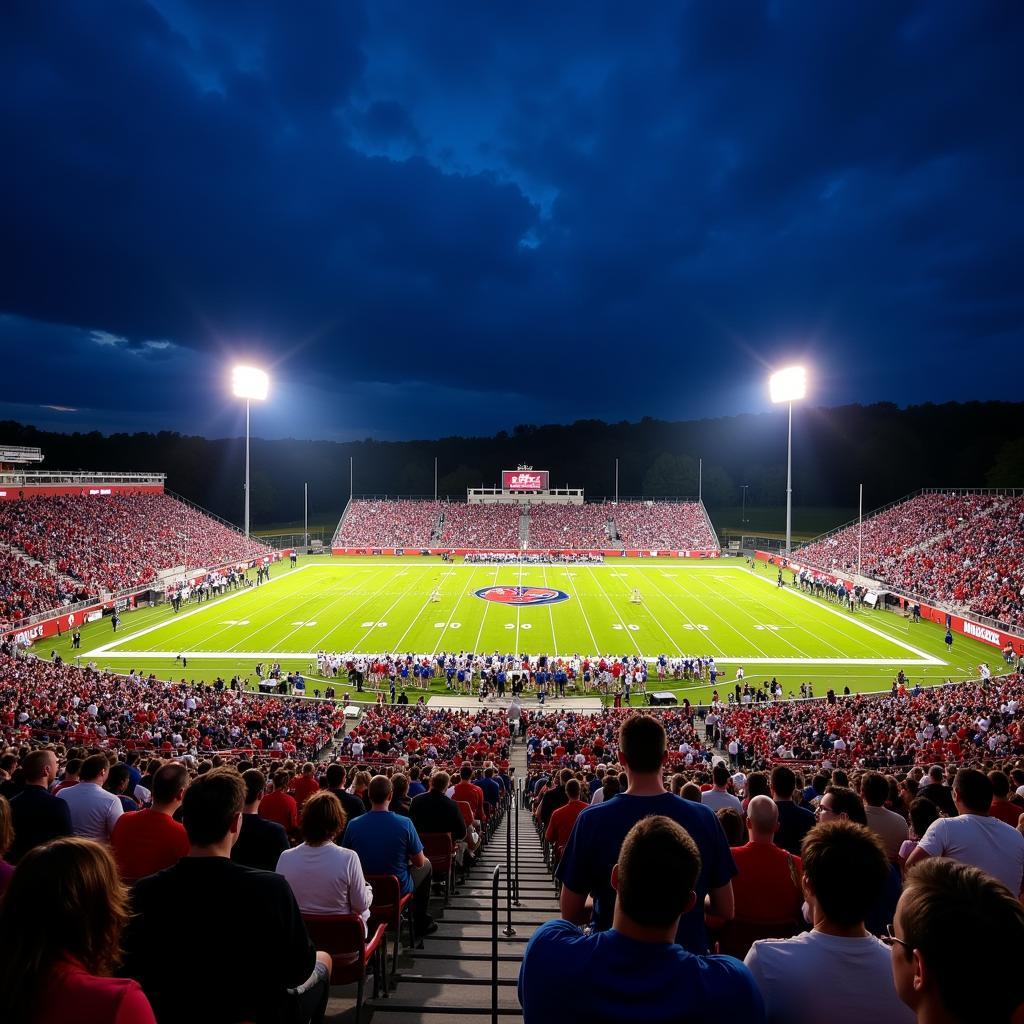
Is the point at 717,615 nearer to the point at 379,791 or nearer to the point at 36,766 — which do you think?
the point at 379,791

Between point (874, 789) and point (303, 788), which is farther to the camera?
point (303, 788)

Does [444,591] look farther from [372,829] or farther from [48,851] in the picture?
[48,851]

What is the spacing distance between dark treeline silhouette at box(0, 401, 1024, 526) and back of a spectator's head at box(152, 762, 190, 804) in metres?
103

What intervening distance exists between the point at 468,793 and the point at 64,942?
818cm

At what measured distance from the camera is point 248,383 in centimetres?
6681

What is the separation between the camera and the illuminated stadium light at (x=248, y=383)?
65.9 metres

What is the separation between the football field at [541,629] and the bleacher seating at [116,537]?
490 centimetres

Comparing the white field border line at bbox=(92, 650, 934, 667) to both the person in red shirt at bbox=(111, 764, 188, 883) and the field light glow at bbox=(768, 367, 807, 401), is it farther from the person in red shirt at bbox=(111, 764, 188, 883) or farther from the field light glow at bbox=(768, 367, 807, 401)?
the field light glow at bbox=(768, 367, 807, 401)

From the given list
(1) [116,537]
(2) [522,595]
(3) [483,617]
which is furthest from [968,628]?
(1) [116,537]

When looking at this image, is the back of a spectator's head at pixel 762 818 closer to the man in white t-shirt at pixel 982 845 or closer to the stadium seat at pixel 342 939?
the man in white t-shirt at pixel 982 845

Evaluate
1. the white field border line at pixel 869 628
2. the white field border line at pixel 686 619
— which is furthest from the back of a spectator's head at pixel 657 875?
the white field border line at pixel 869 628

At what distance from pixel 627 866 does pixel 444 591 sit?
1909 inches

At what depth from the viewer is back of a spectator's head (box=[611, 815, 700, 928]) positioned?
2129 millimetres

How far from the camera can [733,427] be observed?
520ft
